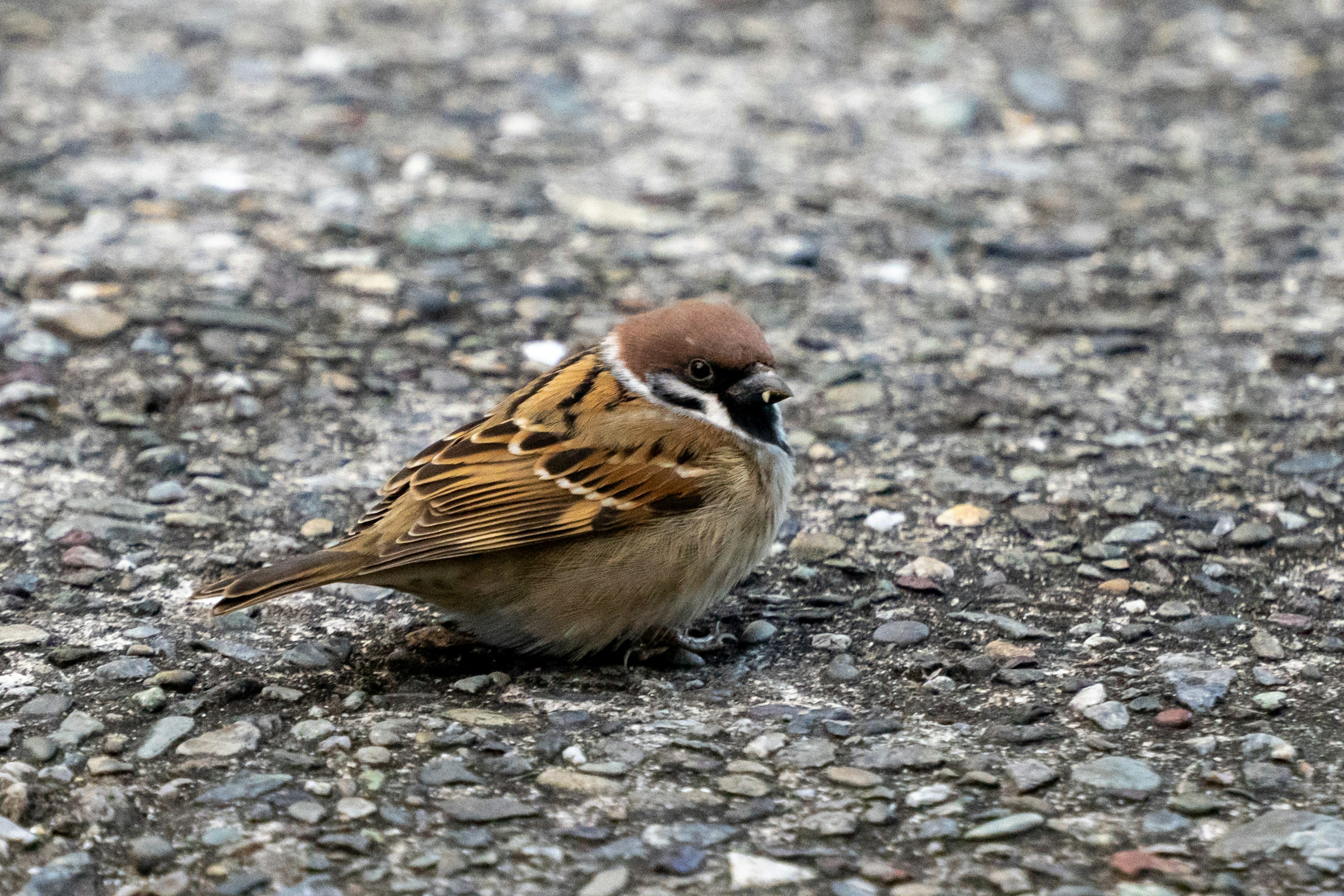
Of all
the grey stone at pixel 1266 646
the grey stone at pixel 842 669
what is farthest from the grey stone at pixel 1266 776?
the grey stone at pixel 842 669

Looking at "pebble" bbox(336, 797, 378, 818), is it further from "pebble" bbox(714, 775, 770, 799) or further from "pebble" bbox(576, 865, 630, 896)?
"pebble" bbox(714, 775, 770, 799)

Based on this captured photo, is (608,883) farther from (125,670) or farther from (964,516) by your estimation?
(964,516)

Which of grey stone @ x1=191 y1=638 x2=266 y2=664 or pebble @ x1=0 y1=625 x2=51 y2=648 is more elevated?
pebble @ x1=0 y1=625 x2=51 y2=648

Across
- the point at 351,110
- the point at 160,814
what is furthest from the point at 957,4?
the point at 160,814

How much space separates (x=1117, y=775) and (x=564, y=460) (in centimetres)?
175

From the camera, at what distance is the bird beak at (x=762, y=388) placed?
14.4 feet

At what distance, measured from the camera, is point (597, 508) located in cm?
416

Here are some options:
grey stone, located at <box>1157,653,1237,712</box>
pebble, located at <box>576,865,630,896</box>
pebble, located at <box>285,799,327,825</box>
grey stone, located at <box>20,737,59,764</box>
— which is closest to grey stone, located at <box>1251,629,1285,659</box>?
grey stone, located at <box>1157,653,1237,712</box>

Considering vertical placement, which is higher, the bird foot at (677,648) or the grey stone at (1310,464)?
the grey stone at (1310,464)

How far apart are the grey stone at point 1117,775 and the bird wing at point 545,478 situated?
130 centimetres

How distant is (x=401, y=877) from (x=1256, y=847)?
1903mm

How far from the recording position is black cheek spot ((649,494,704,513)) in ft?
13.8

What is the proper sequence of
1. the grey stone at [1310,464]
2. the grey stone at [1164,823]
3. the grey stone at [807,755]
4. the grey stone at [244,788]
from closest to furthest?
the grey stone at [1164,823]
the grey stone at [244,788]
the grey stone at [807,755]
the grey stone at [1310,464]

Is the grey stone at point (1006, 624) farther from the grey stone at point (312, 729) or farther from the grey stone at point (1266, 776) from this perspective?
the grey stone at point (312, 729)
